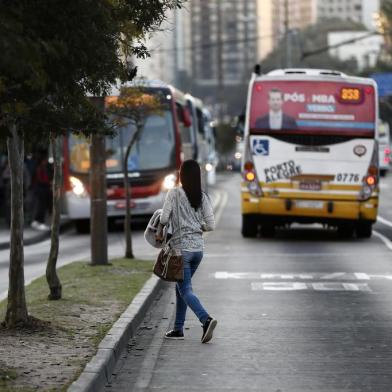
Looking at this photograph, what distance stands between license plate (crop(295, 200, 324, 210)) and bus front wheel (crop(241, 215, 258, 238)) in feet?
A: 3.72

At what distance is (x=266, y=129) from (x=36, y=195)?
322 inches

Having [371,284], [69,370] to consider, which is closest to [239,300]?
[371,284]

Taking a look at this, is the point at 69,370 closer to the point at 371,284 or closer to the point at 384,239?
the point at 371,284

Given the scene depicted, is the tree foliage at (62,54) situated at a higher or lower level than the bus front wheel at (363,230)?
higher

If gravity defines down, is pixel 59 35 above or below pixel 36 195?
above

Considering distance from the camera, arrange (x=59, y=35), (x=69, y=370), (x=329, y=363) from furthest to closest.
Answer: (x=329, y=363), (x=69, y=370), (x=59, y=35)

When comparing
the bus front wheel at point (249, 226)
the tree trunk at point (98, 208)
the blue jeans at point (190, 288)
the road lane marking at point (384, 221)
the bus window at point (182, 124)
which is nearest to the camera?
the blue jeans at point (190, 288)

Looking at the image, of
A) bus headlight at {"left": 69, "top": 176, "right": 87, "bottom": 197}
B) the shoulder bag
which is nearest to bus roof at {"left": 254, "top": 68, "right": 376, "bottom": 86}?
bus headlight at {"left": 69, "top": 176, "right": 87, "bottom": 197}

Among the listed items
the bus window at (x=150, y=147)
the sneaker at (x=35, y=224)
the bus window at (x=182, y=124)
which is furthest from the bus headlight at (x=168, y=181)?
the sneaker at (x=35, y=224)

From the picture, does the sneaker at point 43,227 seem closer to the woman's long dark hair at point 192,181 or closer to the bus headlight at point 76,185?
the bus headlight at point 76,185

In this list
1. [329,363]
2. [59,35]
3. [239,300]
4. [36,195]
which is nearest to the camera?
[59,35]

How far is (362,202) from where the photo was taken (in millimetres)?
27094

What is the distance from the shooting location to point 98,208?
2059cm

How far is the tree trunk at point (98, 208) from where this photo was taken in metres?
20.4
